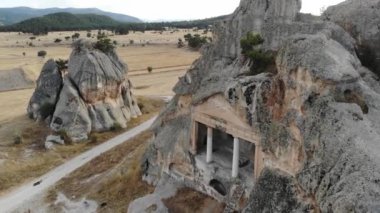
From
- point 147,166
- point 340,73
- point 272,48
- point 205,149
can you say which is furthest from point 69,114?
point 340,73

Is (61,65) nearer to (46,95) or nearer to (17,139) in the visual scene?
(46,95)

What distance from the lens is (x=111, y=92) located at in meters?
62.8

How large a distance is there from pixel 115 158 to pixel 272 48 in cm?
2234

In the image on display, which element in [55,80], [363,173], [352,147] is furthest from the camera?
[55,80]

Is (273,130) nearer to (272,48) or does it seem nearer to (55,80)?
(272,48)

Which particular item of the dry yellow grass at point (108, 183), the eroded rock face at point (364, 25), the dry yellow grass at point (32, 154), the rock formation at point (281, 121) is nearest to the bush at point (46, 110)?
the dry yellow grass at point (32, 154)

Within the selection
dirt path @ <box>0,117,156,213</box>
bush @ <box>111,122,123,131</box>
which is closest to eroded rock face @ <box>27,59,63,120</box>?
bush @ <box>111,122,123,131</box>

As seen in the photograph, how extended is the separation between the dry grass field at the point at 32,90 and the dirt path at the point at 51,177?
4.13ft

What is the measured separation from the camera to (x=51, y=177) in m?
45.6

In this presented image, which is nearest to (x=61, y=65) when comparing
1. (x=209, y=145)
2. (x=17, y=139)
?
(x=17, y=139)

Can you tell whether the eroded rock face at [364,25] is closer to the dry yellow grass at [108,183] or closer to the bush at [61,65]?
the dry yellow grass at [108,183]

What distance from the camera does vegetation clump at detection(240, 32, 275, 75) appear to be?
3281cm

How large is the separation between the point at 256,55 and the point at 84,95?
108 feet

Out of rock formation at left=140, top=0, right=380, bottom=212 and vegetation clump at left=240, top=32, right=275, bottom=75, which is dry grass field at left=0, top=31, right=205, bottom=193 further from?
vegetation clump at left=240, top=32, right=275, bottom=75
